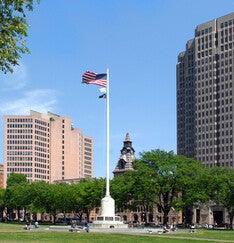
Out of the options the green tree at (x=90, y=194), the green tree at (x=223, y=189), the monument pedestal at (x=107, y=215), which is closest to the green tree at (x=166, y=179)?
the green tree at (x=223, y=189)

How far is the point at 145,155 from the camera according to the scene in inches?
5428

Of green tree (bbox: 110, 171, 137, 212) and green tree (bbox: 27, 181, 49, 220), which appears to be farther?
green tree (bbox: 27, 181, 49, 220)

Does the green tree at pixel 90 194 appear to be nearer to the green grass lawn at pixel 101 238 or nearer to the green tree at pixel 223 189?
the green tree at pixel 223 189

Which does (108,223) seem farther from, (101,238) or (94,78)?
(101,238)

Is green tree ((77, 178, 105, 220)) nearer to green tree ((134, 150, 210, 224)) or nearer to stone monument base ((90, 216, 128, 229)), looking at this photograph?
green tree ((134, 150, 210, 224))

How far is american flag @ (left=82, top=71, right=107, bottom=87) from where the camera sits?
97831 mm

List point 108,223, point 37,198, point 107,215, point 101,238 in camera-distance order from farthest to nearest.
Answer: point 37,198
point 107,215
point 108,223
point 101,238

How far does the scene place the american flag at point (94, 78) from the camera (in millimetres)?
97831

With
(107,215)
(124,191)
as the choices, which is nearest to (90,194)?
(124,191)

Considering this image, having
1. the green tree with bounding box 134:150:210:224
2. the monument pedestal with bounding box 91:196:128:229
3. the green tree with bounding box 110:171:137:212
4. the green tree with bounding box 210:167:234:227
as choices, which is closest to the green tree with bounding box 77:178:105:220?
the green tree with bounding box 110:171:137:212

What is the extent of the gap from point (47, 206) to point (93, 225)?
7884cm

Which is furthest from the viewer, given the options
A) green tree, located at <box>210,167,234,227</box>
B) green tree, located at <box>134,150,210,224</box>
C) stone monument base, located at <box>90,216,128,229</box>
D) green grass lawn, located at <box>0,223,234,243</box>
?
green tree, located at <box>210,167,234,227</box>

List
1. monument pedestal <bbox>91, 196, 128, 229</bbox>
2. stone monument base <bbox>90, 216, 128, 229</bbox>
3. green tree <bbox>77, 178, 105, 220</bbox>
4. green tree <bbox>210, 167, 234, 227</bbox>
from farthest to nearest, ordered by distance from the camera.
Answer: green tree <bbox>77, 178, 105, 220</bbox> < green tree <bbox>210, 167, 234, 227</bbox> < monument pedestal <bbox>91, 196, 128, 229</bbox> < stone monument base <bbox>90, 216, 128, 229</bbox>

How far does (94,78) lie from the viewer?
3949 inches
